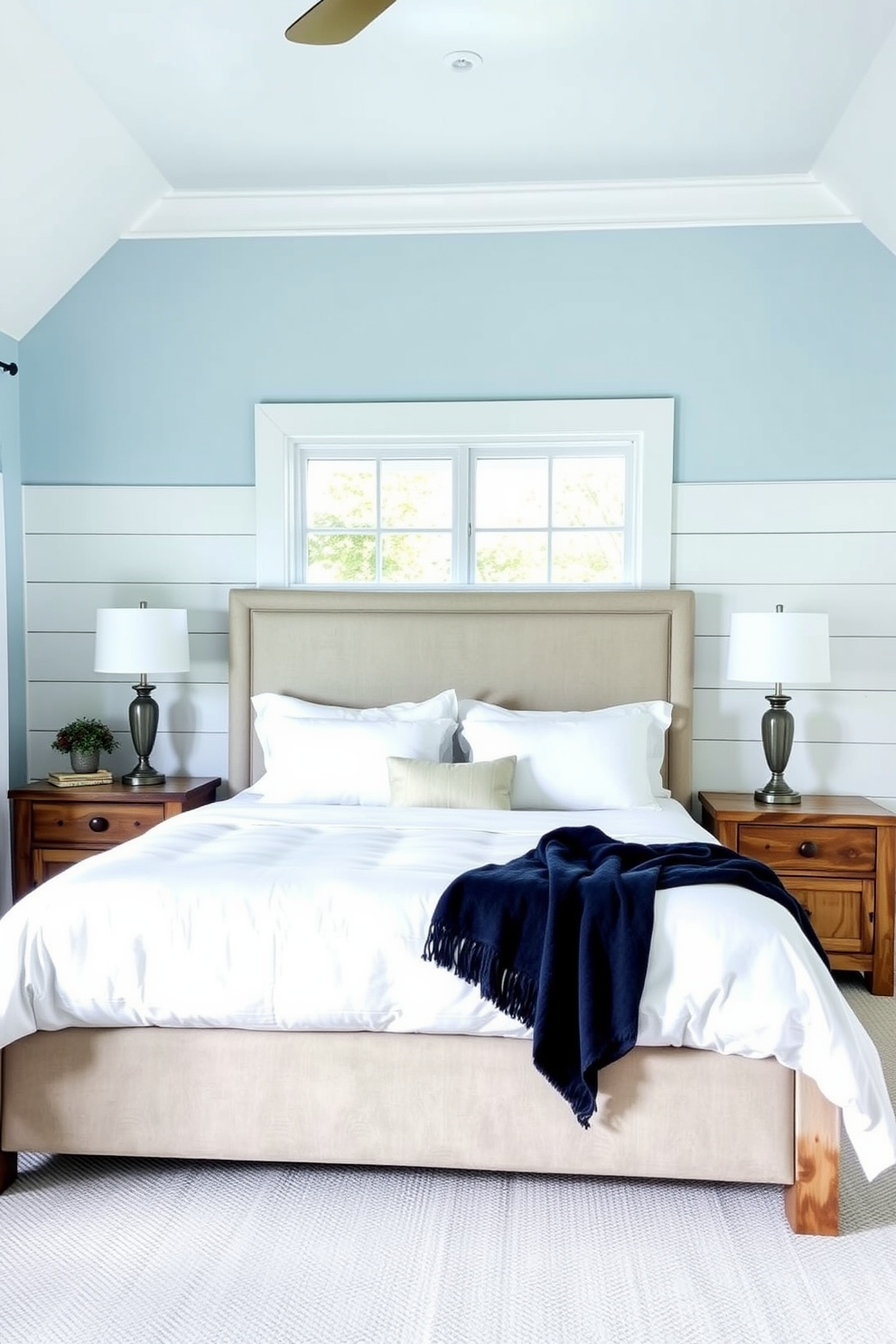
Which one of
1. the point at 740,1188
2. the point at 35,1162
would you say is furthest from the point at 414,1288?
the point at 35,1162

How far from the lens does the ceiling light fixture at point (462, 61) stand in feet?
10.5

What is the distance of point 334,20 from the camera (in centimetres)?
226

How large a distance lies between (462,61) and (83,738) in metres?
2.73

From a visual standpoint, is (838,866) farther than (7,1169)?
Yes

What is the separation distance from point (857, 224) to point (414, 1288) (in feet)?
12.7

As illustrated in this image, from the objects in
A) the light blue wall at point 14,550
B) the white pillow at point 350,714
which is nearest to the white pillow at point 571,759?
the white pillow at point 350,714

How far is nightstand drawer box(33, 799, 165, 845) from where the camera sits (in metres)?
3.90

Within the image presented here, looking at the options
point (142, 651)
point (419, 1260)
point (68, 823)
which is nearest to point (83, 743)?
point (68, 823)

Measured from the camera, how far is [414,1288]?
1987 millimetres

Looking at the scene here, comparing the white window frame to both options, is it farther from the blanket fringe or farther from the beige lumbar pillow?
the blanket fringe

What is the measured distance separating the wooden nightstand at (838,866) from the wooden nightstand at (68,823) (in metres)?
2.06

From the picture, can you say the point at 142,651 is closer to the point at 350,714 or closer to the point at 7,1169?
the point at 350,714

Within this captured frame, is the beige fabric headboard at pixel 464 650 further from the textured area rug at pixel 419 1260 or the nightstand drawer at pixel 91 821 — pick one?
the textured area rug at pixel 419 1260

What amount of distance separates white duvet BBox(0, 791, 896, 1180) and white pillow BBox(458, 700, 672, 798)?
1.40m
